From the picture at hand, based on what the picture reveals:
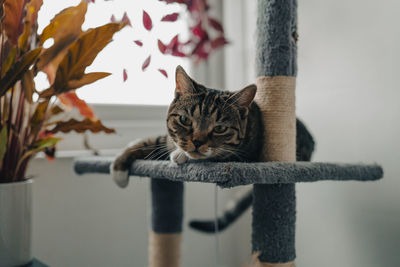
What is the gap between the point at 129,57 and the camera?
4.74ft

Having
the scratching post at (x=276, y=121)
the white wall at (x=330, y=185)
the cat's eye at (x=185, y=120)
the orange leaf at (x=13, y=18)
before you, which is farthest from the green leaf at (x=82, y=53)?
the white wall at (x=330, y=185)

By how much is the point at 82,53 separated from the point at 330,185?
908 mm

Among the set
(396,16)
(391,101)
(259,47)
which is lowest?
(391,101)

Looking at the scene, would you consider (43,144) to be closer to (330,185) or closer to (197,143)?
(197,143)

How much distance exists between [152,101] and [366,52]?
2.79 ft

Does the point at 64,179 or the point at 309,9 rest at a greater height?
the point at 309,9

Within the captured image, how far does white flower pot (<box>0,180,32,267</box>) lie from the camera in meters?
0.81

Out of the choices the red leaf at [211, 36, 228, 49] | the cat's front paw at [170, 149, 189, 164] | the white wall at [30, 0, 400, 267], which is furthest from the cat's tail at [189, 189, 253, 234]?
the red leaf at [211, 36, 228, 49]

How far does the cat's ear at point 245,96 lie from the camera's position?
32.2 inches

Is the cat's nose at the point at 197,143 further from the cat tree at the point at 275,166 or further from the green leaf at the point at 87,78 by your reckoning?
the green leaf at the point at 87,78

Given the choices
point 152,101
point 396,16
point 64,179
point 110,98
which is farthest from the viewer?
point 152,101

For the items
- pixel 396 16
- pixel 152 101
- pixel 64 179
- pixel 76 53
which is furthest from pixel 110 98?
pixel 396 16

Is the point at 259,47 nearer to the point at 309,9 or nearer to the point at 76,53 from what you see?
the point at 76,53

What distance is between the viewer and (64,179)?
4.01 feet
